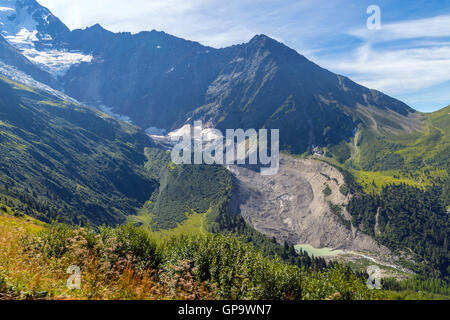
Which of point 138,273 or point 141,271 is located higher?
point 138,273

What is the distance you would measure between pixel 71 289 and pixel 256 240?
6285 inches

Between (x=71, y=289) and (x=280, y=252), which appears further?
(x=280, y=252)

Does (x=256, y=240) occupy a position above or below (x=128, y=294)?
below

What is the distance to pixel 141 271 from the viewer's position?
51.9 feet

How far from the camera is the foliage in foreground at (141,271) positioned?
38.8 feet

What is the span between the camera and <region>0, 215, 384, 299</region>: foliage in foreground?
11812mm

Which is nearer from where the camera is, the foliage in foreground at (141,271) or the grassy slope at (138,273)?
the grassy slope at (138,273)

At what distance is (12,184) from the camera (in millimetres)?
172750

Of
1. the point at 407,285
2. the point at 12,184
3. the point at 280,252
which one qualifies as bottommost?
the point at 407,285

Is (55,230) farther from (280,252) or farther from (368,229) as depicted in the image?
(368,229)

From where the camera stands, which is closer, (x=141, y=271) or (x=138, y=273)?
(x=138, y=273)
